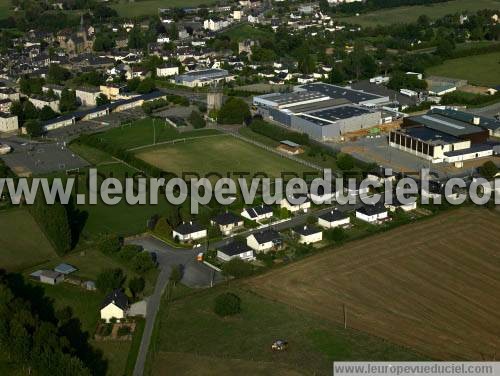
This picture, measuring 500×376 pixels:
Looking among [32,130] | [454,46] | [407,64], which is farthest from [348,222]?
[454,46]

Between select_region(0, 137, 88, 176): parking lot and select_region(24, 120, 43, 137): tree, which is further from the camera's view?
select_region(24, 120, 43, 137): tree

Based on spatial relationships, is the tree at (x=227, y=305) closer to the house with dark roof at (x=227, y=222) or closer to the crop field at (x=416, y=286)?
the crop field at (x=416, y=286)

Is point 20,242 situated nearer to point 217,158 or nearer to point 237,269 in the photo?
point 237,269

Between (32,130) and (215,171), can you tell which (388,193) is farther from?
(32,130)

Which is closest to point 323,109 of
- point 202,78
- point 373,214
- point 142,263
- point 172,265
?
point 202,78

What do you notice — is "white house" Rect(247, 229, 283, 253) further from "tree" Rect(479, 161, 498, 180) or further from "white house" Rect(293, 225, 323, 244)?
"tree" Rect(479, 161, 498, 180)

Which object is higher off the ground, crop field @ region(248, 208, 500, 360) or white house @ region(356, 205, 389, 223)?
white house @ region(356, 205, 389, 223)

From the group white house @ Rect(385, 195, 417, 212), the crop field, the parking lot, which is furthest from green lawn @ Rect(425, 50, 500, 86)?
the parking lot
